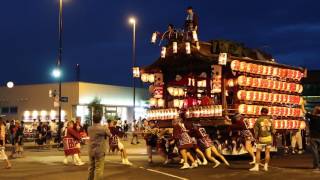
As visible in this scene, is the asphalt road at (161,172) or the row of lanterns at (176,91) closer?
the asphalt road at (161,172)

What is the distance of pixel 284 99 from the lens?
74.2 ft

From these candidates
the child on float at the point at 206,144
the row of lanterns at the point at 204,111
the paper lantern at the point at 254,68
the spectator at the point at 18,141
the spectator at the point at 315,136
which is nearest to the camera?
the spectator at the point at 315,136

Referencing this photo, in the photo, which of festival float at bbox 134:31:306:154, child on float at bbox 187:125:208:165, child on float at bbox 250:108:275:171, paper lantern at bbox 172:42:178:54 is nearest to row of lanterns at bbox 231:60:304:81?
festival float at bbox 134:31:306:154

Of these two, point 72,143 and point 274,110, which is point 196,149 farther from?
point 274,110

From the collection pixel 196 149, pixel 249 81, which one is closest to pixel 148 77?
pixel 249 81

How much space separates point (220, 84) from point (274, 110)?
10.5 ft

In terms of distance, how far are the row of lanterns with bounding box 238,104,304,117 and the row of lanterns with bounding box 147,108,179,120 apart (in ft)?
9.89

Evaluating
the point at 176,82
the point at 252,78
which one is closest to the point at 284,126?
the point at 252,78

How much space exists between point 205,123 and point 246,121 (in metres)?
1.53

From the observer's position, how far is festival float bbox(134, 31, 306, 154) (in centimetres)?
1998

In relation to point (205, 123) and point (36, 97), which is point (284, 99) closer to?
point (205, 123)

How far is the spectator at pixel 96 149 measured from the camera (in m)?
11.5

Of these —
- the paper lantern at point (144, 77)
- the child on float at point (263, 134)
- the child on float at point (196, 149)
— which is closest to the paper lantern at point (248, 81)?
the child on float at point (196, 149)

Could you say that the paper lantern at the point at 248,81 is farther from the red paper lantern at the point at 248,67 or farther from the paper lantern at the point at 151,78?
the paper lantern at the point at 151,78
